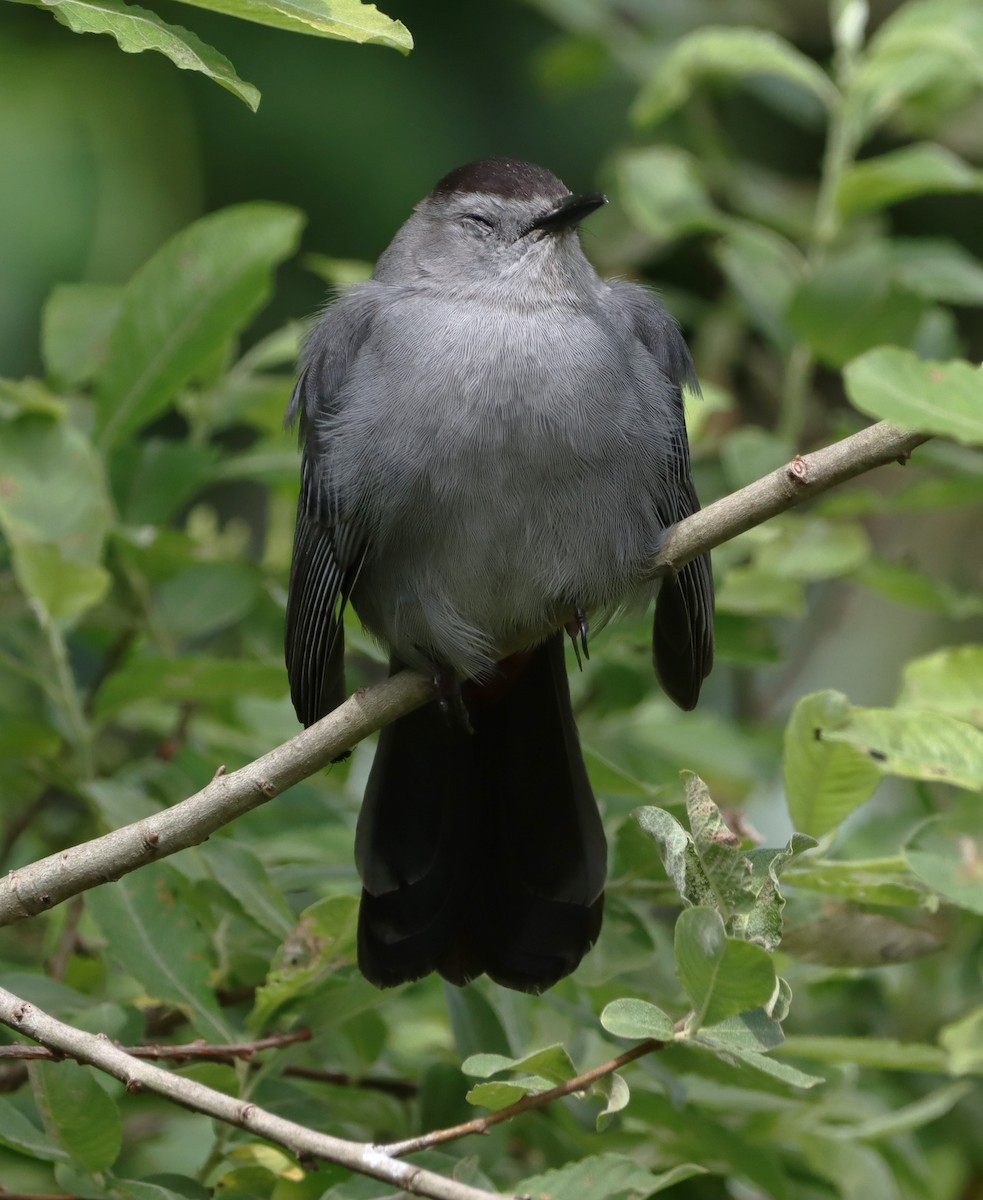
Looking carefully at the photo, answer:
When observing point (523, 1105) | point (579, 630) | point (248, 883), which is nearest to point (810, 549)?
point (579, 630)

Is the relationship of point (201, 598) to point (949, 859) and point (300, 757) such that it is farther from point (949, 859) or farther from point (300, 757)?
point (949, 859)

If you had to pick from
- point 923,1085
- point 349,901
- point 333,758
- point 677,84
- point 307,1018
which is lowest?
point 923,1085

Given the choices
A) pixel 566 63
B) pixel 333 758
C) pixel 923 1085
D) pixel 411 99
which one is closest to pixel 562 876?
pixel 333 758

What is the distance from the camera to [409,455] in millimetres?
3021

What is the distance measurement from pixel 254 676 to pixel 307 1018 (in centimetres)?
75

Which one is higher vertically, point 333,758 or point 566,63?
point 566,63

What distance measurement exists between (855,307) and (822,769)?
1612 millimetres

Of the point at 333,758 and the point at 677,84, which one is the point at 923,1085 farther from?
the point at 677,84

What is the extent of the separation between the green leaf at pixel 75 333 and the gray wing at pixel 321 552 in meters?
0.54

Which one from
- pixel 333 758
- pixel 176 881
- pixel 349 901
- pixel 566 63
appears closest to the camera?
pixel 333 758

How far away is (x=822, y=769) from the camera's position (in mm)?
2535

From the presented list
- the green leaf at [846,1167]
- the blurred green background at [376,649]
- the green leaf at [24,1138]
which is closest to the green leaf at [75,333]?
the blurred green background at [376,649]

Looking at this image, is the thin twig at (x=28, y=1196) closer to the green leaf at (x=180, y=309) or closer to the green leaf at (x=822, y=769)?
the green leaf at (x=822, y=769)

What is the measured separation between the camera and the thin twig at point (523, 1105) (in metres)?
1.90
